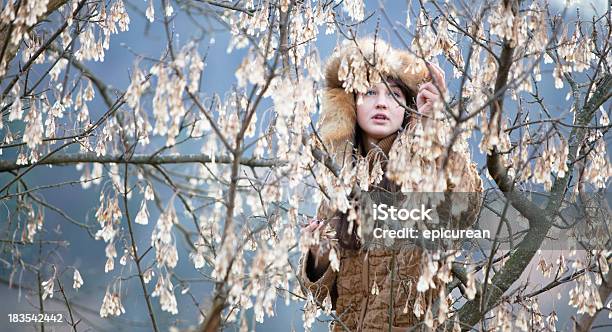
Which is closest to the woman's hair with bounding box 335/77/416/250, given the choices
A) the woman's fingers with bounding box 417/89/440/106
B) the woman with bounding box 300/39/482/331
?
the woman with bounding box 300/39/482/331

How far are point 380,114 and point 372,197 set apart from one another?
54 centimetres

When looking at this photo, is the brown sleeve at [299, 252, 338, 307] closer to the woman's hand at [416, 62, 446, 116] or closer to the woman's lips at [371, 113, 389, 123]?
the woman's lips at [371, 113, 389, 123]

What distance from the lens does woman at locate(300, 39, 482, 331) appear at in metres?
3.62

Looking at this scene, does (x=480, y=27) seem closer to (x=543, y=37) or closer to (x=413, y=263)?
(x=543, y=37)

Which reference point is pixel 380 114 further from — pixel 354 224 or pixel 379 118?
pixel 354 224

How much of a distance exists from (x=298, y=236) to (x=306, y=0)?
62.0 inches

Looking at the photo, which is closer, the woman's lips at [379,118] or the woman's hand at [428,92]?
the woman's hand at [428,92]

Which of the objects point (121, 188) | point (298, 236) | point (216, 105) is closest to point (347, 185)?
point (298, 236)

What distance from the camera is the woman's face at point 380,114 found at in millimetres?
4141

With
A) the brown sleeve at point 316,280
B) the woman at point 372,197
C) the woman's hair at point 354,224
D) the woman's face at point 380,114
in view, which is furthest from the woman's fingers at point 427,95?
the brown sleeve at point 316,280

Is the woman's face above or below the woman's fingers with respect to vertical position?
above

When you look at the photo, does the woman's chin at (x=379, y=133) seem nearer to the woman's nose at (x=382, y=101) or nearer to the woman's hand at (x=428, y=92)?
the woman's nose at (x=382, y=101)

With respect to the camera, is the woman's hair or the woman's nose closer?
the woman's hair

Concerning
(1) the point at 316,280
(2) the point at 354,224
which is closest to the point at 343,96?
(2) the point at 354,224
